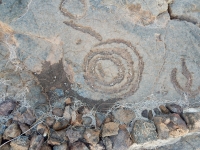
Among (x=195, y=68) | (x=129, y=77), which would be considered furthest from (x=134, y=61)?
(x=195, y=68)

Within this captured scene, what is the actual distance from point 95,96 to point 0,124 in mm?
956

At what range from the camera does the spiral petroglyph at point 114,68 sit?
268cm

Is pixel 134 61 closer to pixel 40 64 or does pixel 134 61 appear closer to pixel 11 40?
pixel 40 64

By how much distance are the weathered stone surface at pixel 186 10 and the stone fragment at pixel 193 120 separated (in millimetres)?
989

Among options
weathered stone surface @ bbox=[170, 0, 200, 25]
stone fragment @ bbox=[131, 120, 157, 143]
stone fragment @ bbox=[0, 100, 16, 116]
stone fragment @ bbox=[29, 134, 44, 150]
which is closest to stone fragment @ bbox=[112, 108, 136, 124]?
stone fragment @ bbox=[131, 120, 157, 143]

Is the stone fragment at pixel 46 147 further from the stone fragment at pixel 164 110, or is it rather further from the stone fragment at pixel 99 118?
the stone fragment at pixel 164 110

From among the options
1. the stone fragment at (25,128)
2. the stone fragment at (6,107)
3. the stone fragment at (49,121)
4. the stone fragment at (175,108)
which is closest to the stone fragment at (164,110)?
the stone fragment at (175,108)

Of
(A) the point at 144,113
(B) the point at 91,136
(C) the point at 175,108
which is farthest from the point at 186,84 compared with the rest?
(B) the point at 91,136

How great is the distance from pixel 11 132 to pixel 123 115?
107 centimetres

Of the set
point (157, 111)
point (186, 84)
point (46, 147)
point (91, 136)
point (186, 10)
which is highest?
point (186, 10)

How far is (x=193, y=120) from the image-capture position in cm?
256

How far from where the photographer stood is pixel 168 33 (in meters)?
2.73

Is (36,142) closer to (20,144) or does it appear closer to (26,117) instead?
(20,144)

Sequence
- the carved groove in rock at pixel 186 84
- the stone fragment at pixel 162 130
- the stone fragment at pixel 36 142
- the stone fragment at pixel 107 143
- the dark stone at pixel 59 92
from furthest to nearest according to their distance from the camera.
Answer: the carved groove in rock at pixel 186 84 → the dark stone at pixel 59 92 → the stone fragment at pixel 162 130 → the stone fragment at pixel 107 143 → the stone fragment at pixel 36 142
